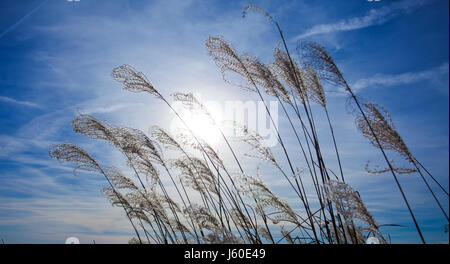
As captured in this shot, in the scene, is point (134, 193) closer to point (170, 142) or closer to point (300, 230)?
point (170, 142)

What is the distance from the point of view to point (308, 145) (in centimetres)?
244

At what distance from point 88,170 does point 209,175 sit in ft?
4.53

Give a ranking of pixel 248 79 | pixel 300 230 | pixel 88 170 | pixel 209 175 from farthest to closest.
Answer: pixel 88 170
pixel 209 175
pixel 248 79
pixel 300 230
